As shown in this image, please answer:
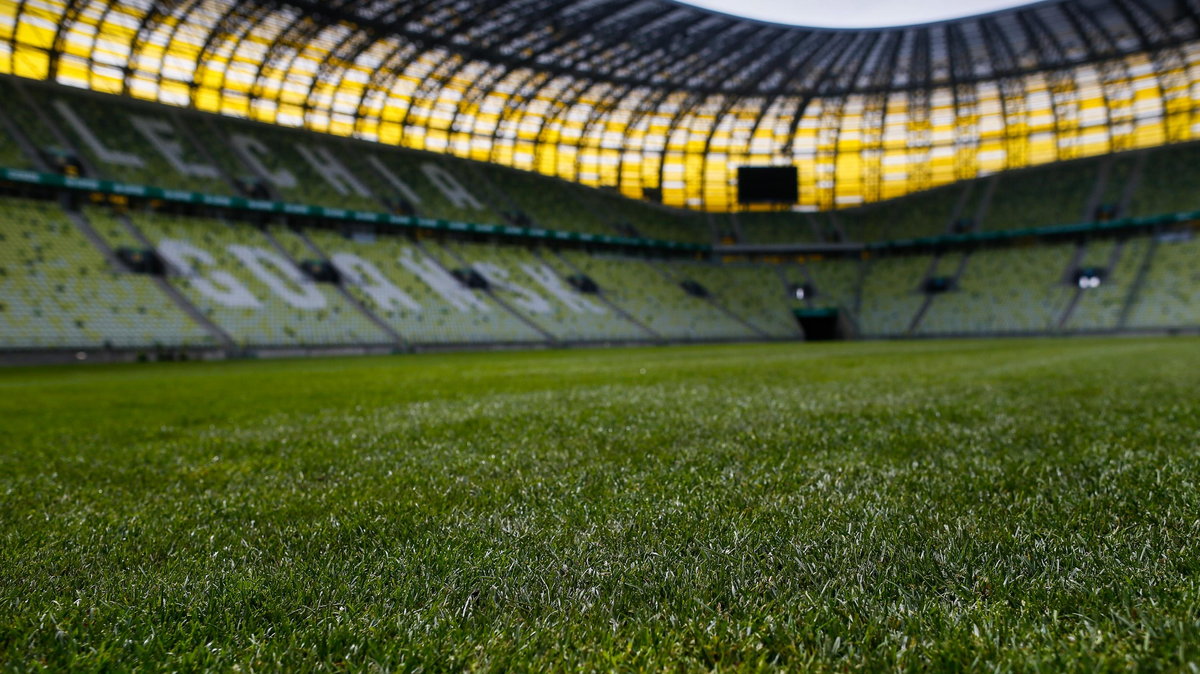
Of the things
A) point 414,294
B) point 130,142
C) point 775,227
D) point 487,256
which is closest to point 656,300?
point 487,256

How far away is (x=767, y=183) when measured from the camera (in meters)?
49.5

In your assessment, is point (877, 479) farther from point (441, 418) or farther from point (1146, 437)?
point (441, 418)

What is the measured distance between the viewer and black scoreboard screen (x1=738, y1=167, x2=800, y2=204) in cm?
4938

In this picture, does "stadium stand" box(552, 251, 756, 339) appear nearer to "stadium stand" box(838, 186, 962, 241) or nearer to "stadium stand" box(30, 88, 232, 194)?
"stadium stand" box(838, 186, 962, 241)

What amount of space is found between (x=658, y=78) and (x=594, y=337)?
680 inches

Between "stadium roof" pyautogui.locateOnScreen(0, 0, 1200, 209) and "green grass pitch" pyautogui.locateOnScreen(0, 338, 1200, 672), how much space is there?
3059cm

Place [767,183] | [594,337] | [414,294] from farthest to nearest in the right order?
1. [767,183]
2. [594,337]
3. [414,294]

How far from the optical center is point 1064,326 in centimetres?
3659

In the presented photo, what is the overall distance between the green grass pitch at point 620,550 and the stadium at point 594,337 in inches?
0.6

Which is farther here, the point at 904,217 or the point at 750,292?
the point at 904,217

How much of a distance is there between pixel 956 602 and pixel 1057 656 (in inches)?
9.5

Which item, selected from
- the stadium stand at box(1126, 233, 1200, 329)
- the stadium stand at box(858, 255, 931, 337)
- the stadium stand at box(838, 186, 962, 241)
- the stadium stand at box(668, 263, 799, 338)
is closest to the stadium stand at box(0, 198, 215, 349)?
the stadium stand at box(668, 263, 799, 338)

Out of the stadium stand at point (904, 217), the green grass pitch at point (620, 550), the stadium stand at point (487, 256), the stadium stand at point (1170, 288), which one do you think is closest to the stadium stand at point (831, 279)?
the stadium stand at point (487, 256)

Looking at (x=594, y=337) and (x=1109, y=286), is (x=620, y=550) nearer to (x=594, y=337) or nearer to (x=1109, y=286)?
(x=594, y=337)
